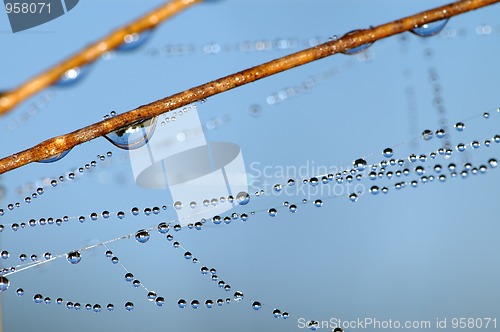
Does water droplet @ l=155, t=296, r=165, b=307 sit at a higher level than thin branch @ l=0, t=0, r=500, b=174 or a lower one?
lower

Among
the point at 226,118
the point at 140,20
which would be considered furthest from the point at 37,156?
the point at 226,118

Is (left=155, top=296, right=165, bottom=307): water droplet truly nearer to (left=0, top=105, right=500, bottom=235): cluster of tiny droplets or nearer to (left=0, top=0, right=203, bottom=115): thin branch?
(left=0, top=105, right=500, bottom=235): cluster of tiny droplets

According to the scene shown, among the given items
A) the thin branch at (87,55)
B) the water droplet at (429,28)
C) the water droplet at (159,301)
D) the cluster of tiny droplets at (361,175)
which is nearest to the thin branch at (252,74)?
the water droplet at (429,28)

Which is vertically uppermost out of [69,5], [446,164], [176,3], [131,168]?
[69,5]

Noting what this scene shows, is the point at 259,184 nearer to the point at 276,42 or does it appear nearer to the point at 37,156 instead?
the point at 276,42

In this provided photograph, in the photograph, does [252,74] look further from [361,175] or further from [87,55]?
[361,175]

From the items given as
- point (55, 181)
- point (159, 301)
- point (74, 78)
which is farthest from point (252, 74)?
point (159, 301)

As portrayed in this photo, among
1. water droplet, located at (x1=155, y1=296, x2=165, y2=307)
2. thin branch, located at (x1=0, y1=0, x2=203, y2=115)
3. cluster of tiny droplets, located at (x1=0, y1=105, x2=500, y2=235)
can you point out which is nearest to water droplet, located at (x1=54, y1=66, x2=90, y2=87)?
thin branch, located at (x1=0, y1=0, x2=203, y2=115)
